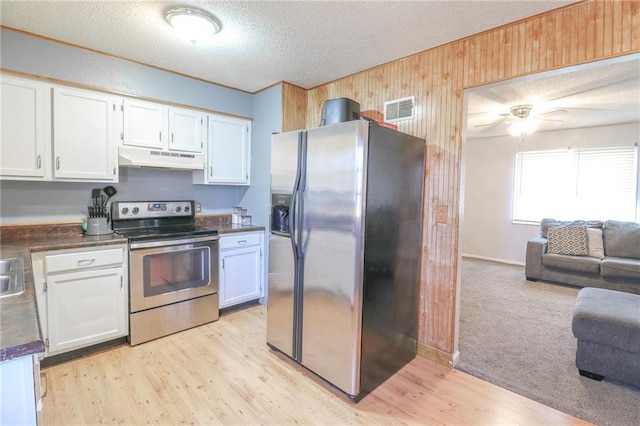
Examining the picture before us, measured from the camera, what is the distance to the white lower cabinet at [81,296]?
227 cm

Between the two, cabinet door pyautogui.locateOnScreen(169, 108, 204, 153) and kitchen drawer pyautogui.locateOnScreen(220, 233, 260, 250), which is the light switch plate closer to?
kitchen drawer pyautogui.locateOnScreen(220, 233, 260, 250)

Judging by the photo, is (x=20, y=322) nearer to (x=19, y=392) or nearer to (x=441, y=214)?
(x=19, y=392)

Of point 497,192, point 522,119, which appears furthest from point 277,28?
point 497,192

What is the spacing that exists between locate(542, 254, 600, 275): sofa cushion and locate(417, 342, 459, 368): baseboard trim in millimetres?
3125

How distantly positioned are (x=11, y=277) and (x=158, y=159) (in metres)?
1.60

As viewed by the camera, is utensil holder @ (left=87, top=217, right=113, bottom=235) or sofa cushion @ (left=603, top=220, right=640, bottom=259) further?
sofa cushion @ (left=603, top=220, right=640, bottom=259)

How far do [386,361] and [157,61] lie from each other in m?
3.21

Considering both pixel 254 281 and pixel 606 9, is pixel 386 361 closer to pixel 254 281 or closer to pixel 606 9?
pixel 254 281

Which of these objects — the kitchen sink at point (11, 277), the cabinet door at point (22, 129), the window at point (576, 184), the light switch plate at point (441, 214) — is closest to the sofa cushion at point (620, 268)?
the window at point (576, 184)

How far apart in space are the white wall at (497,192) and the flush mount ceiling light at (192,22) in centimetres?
514

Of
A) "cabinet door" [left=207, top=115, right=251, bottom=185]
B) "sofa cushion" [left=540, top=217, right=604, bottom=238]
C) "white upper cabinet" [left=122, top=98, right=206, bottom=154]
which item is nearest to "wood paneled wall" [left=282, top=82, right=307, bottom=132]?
"cabinet door" [left=207, top=115, right=251, bottom=185]

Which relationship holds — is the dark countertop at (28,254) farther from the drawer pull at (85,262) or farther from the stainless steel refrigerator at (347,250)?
the stainless steel refrigerator at (347,250)

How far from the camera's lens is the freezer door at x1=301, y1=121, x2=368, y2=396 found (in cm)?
196

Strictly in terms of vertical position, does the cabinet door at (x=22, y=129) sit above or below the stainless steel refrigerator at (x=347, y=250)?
above
